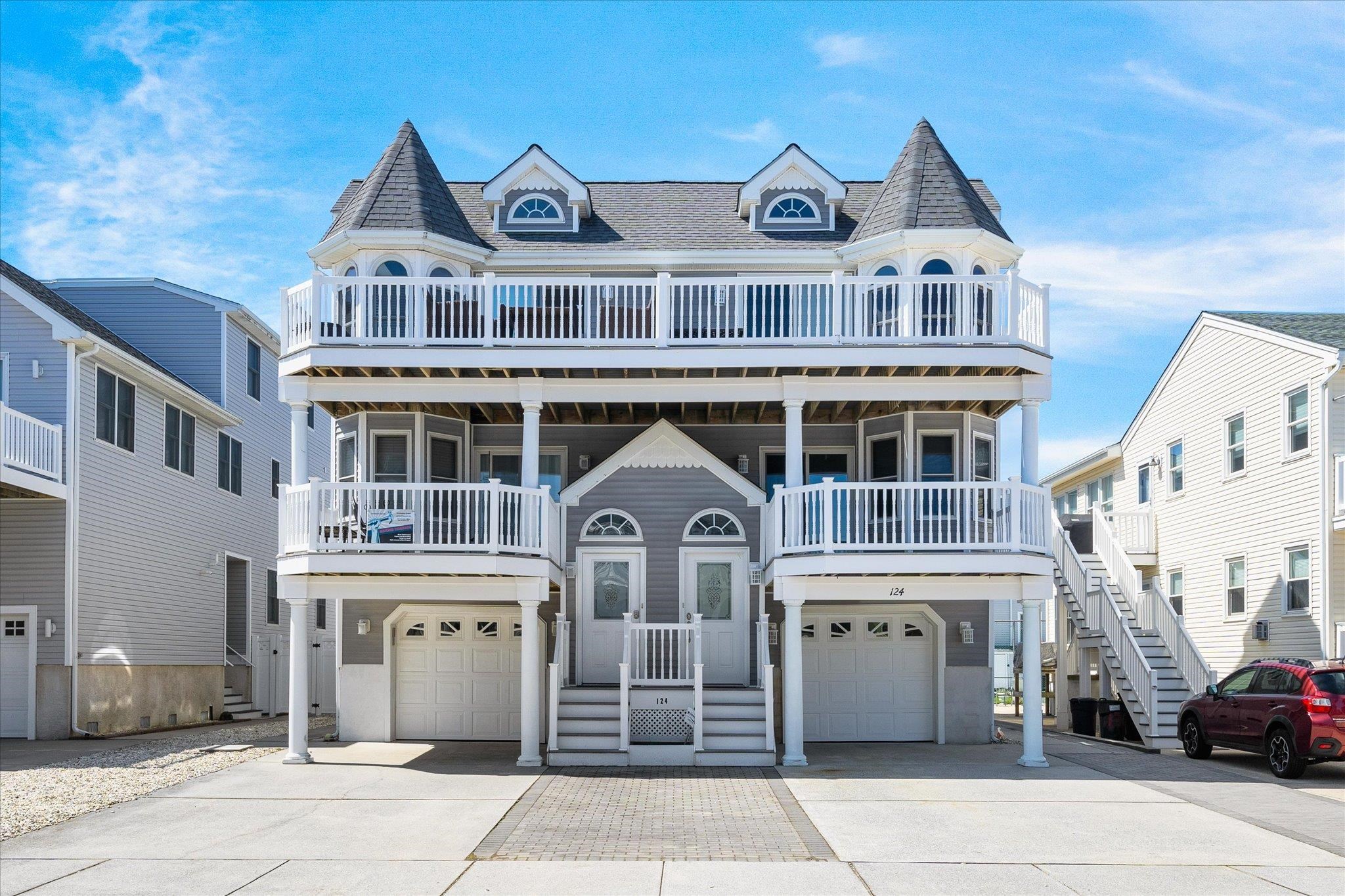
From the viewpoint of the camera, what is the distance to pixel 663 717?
17297mm

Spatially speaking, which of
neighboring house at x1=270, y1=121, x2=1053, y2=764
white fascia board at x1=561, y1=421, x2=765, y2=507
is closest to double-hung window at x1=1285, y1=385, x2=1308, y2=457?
neighboring house at x1=270, y1=121, x2=1053, y2=764

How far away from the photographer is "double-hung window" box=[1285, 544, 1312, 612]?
22.2 metres

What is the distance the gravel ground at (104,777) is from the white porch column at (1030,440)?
11.5 meters

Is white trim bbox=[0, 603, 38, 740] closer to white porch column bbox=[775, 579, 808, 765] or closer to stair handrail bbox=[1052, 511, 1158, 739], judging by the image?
white porch column bbox=[775, 579, 808, 765]

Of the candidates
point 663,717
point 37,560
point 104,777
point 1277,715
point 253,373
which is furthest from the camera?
point 253,373

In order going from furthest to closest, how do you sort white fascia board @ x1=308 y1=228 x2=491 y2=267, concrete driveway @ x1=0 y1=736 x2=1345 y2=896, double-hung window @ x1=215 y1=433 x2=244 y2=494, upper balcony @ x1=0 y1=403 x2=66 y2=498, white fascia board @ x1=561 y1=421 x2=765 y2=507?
1. double-hung window @ x1=215 y1=433 x2=244 y2=494
2. white fascia board @ x1=561 y1=421 x2=765 y2=507
3. upper balcony @ x1=0 y1=403 x2=66 y2=498
4. white fascia board @ x1=308 y1=228 x2=491 y2=267
5. concrete driveway @ x1=0 y1=736 x2=1345 y2=896

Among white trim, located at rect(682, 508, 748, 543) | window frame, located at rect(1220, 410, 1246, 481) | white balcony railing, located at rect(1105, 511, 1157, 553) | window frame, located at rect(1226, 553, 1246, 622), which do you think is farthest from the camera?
white balcony railing, located at rect(1105, 511, 1157, 553)

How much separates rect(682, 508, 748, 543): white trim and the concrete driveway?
4080 mm

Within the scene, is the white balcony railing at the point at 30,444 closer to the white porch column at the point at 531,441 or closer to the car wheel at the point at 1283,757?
the white porch column at the point at 531,441

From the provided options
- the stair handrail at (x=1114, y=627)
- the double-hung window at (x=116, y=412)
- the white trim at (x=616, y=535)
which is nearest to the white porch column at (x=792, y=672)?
the white trim at (x=616, y=535)

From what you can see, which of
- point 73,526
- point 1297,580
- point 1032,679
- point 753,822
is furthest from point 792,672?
point 73,526

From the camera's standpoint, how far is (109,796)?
14023mm

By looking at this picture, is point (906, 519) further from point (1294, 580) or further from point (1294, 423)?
point (1294, 423)

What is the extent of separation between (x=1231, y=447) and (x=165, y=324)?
22249 millimetres
